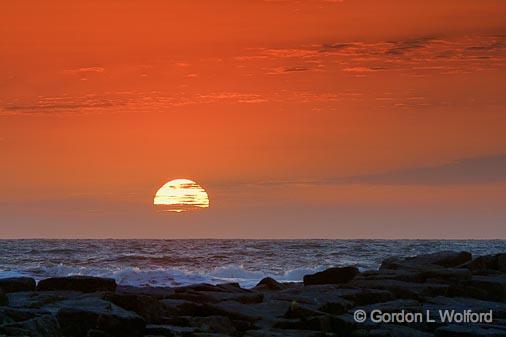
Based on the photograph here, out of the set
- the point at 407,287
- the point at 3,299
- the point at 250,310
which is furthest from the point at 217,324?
the point at 407,287

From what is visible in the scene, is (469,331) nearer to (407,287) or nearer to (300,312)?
(300,312)

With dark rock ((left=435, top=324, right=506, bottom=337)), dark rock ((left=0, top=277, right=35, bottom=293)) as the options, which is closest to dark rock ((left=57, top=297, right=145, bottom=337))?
dark rock ((left=435, top=324, right=506, bottom=337))

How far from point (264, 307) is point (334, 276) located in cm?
555

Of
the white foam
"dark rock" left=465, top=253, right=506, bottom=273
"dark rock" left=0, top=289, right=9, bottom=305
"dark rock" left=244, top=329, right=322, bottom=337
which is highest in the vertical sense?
the white foam

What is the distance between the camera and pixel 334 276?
22.9 m

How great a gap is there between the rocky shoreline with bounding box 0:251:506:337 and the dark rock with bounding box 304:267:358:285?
0.03m

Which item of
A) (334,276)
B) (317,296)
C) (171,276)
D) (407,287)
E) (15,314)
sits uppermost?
(171,276)

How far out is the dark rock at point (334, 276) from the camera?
22.6 m

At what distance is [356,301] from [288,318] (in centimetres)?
251

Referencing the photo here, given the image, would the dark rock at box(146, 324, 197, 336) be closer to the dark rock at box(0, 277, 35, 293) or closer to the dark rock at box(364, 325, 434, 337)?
the dark rock at box(364, 325, 434, 337)

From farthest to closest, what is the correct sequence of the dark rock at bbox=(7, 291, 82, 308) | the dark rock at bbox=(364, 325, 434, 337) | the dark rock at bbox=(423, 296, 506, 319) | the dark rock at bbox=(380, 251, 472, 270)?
the dark rock at bbox=(380, 251, 472, 270), the dark rock at bbox=(423, 296, 506, 319), the dark rock at bbox=(7, 291, 82, 308), the dark rock at bbox=(364, 325, 434, 337)

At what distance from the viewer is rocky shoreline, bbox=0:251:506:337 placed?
47.8ft

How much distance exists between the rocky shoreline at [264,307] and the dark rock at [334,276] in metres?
0.03

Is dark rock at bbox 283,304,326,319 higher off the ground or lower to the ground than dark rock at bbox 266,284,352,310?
lower
